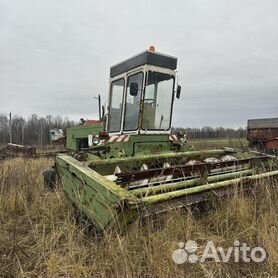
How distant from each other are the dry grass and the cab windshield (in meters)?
2.50

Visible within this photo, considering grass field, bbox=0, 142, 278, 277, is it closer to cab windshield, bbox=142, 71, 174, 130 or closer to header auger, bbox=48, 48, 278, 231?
header auger, bbox=48, 48, 278, 231

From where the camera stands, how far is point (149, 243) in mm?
2402

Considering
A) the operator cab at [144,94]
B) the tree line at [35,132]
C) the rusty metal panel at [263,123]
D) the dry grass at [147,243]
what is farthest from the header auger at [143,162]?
the tree line at [35,132]

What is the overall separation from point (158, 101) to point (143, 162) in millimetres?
1986

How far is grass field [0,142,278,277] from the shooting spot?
2199mm

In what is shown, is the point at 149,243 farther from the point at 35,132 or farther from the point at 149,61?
the point at 35,132

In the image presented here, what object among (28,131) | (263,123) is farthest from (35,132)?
(263,123)

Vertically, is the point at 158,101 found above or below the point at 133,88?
below

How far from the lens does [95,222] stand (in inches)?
106

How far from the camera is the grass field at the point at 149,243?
7.22ft

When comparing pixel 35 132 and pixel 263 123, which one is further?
pixel 35 132

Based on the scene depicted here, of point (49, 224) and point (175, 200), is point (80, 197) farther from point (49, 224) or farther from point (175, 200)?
point (175, 200)

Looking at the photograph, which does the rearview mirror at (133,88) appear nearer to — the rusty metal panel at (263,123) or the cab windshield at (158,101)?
the cab windshield at (158,101)

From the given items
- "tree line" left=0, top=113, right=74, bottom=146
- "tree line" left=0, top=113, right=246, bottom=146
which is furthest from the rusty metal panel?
"tree line" left=0, top=113, right=74, bottom=146
